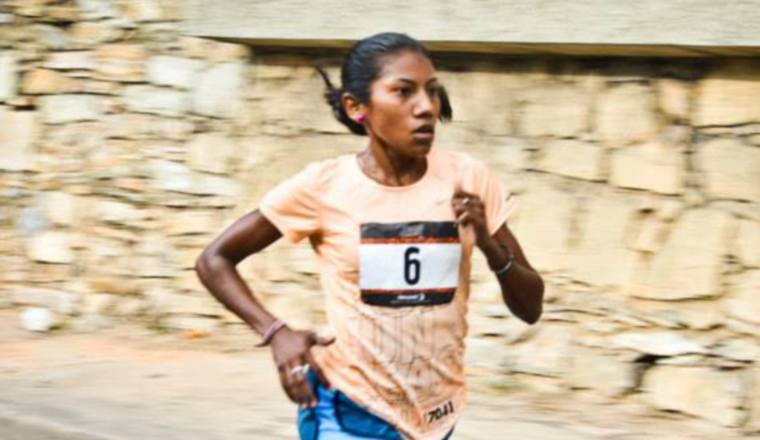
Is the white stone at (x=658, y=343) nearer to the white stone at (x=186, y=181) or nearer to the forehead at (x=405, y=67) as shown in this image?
the white stone at (x=186, y=181)

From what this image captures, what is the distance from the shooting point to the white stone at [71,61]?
25.2ft

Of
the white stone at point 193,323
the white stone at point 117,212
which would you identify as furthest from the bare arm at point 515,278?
the white stone at point 117,212

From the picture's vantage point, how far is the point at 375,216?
3141mm

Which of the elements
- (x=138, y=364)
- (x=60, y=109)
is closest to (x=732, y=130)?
(x=138, y=364)

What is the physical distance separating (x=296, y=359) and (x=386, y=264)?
0.28m

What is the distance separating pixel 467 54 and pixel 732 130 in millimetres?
1271

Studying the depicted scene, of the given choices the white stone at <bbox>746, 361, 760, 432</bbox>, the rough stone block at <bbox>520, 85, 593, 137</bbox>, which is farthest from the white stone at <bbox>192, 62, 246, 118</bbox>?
the white stone at <bbox>746, 361, 760, 432</bbox>

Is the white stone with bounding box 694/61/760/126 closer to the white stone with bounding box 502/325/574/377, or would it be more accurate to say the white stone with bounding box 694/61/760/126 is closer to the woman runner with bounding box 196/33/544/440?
the white stone with bounding box 502/325/574/377

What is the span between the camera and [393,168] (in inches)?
126

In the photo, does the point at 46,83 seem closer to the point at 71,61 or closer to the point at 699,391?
the point at 71,61

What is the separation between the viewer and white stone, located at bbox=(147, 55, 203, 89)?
7242mm

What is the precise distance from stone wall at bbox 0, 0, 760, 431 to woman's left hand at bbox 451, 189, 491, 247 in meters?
2.58

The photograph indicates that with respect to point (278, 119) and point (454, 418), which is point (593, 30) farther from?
point (454, 418)

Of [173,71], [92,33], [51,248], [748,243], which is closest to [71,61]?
[92,33]
